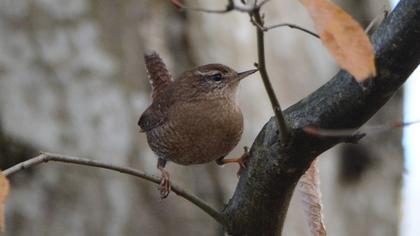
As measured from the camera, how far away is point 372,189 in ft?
20.8

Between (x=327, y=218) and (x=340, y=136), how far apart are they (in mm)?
3960

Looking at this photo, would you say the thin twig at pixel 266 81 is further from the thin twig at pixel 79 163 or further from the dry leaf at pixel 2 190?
the dry leaf at pixel 2 190

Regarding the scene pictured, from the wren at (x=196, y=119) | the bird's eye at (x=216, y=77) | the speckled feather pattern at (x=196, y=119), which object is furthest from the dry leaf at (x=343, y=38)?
the bird's eye at (x=216, y=77)

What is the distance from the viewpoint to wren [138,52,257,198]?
11.2 feet

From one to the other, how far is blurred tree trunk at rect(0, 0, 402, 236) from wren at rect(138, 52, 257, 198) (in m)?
1.12

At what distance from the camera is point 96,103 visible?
5.22 meters

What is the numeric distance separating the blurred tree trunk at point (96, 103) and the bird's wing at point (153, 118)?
1.25 metres

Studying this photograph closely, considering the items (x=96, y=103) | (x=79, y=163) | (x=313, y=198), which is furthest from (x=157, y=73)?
(x=79, y=163)

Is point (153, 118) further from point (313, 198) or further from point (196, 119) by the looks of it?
point (313, 198)

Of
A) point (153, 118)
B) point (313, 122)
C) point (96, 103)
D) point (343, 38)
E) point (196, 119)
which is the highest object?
point (343, 38)

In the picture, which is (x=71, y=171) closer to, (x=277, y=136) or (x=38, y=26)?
(x=38, y=26)

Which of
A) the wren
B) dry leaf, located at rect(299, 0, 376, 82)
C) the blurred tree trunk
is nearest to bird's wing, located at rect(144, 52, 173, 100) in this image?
the wren

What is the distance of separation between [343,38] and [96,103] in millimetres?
3636

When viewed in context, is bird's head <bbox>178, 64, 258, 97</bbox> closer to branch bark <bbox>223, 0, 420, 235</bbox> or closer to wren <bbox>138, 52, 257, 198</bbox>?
wren <bbox>138, 52, 257, 198</bbox>
